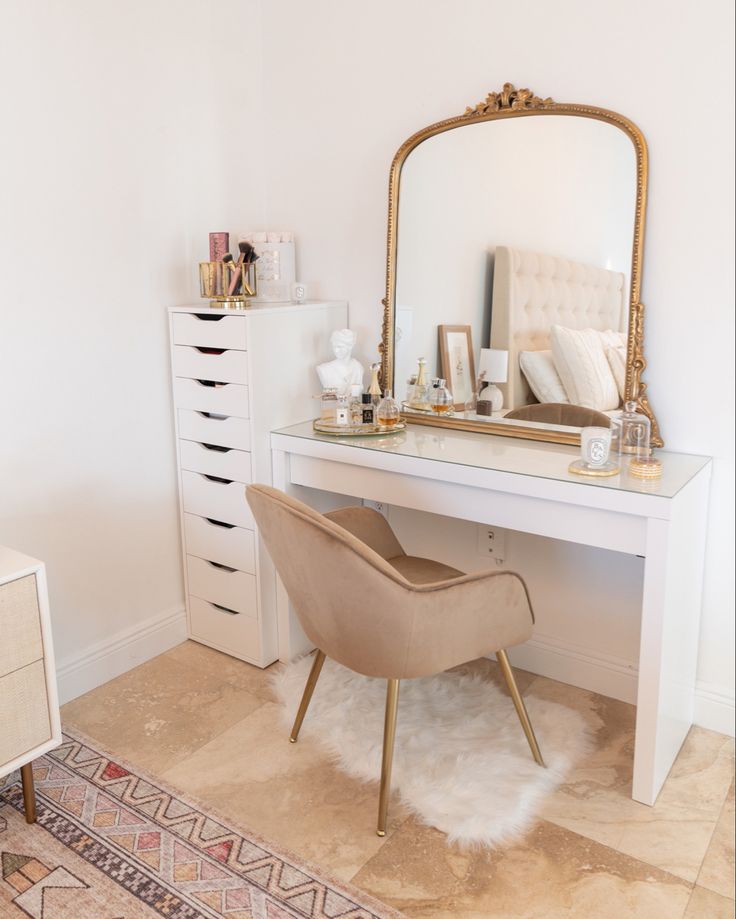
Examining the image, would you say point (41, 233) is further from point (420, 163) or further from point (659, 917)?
point (659, 917)

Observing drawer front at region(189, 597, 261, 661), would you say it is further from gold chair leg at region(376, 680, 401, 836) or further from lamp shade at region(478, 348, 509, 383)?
lamp shade at region(478, 348, 509, 383)

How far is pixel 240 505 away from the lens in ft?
7.84

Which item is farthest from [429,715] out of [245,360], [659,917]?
[245,360]

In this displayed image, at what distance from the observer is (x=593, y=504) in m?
1.77

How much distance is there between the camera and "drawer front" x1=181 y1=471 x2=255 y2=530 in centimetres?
239

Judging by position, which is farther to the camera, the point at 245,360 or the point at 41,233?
the point at 245,360

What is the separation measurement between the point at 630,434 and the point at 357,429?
2.43 feet

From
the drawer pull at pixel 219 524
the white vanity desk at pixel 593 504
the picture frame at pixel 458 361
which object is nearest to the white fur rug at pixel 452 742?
the white vanity desk at pixel 593 504

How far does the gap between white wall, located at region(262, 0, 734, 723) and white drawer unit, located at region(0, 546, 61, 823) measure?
4.20 feet

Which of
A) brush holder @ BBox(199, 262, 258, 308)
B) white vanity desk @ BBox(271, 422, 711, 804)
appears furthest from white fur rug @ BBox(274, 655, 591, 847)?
brush holder @ BBox(199, 262, 258, 308)

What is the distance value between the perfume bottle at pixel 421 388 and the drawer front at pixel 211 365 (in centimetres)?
51

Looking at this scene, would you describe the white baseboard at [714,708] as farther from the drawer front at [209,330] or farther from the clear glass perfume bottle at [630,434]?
the drawer front at [209,330]

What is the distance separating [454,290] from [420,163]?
1.25ft

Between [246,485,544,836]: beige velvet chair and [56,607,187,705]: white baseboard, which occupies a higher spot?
[246,485,544,836]: beige velvet chair
